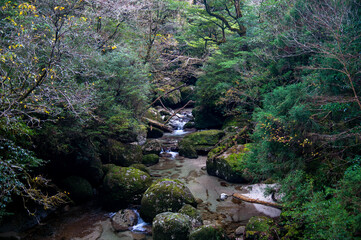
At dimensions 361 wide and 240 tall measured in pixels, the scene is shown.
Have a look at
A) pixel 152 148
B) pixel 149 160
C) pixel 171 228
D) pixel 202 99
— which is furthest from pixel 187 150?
pixel 171 228

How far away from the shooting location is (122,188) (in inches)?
309

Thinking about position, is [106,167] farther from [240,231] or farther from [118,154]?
[240,231]

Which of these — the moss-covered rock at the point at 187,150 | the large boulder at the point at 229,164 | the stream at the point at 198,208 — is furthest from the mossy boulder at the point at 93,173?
the moss-covered rock at the point at 187,150

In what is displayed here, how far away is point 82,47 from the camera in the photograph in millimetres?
8844

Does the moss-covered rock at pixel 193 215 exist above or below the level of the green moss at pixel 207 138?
below

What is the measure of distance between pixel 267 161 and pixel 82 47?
7.48m

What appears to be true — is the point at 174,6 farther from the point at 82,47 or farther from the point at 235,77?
the point at 82,47

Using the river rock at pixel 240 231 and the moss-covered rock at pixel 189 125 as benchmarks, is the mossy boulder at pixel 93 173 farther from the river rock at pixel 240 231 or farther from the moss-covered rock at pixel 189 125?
the moss-covered rock at pixel 189 125

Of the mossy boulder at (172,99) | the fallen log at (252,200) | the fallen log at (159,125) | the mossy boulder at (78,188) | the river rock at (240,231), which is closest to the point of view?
the river rock at (240,231)

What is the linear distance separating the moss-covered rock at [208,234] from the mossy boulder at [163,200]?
4.95 ft

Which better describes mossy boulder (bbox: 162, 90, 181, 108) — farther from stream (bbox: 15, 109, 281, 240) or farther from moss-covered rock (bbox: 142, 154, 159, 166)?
stream (bbox: 15, 109, 281, 240)

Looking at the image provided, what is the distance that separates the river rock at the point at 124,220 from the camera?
265 inches

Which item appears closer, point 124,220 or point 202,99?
point 124,220

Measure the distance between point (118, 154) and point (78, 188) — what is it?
2640 millimetres
